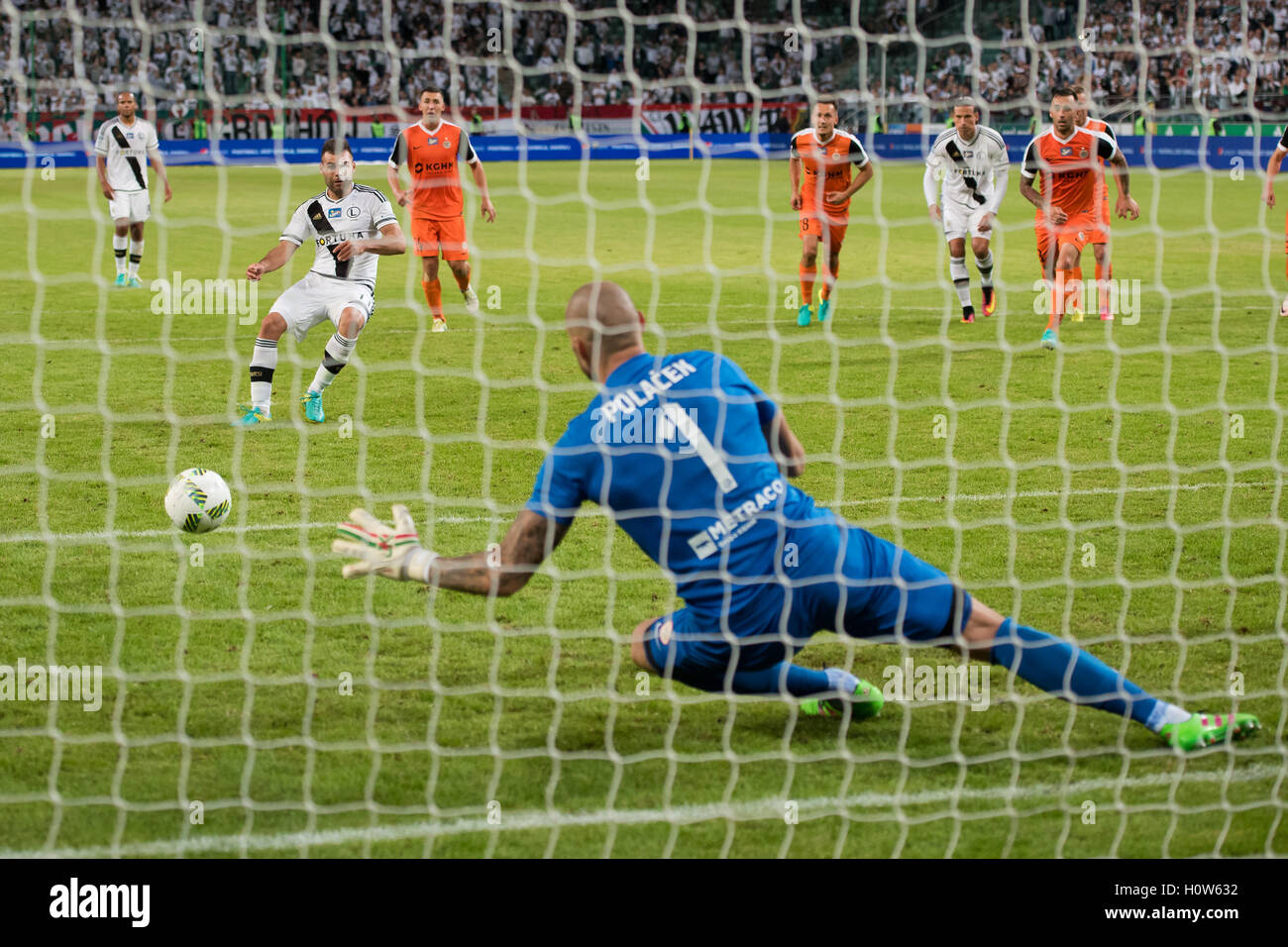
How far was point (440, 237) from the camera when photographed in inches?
518

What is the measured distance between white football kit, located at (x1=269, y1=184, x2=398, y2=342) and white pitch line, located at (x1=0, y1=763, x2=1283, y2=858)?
18.3 ft

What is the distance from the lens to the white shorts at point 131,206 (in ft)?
49.0

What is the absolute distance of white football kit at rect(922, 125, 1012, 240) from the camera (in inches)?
504

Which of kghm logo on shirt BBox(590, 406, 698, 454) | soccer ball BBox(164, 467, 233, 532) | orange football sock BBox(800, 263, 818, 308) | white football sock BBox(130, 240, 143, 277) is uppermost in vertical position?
white football sock BBox(130, 240, 143, 277)

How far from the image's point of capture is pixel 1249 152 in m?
29.9

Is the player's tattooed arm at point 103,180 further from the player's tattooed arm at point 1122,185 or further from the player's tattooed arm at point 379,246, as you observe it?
the player's tattooed arm at point 1122,185

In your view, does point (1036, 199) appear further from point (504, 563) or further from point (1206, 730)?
point (504, 563)

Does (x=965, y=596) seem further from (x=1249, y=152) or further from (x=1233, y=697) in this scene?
(x=1249, y=152)

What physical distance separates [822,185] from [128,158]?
8001 mm

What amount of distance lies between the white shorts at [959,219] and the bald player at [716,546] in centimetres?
901

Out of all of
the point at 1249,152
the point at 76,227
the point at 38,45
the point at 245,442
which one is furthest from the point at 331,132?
the point at 245,442

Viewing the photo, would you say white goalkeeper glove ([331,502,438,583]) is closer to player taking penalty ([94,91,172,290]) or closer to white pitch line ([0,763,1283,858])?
white pitch line ([0,763,1283,858])

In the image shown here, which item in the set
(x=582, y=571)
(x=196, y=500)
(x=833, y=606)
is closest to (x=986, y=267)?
(x=582, y=571)

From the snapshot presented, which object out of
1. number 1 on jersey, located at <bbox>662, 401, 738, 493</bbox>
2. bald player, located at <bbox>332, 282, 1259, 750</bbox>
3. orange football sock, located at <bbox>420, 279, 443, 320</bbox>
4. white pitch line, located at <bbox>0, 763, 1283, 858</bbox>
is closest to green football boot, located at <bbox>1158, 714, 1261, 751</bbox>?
bald player, located at <bbox>332, 282, 1259, 750</bbox>
